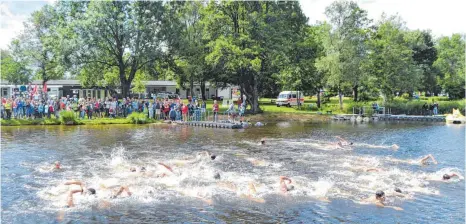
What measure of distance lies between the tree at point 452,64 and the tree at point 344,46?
32.8 meters

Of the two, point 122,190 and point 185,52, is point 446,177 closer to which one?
point 122,190

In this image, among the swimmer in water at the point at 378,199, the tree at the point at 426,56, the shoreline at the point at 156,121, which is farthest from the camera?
the tree at the point at 426,56

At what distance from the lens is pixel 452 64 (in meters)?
83.6

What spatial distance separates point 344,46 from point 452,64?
40955mm

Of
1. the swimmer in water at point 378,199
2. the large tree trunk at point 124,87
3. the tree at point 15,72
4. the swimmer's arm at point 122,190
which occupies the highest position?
the tree at point 15,72

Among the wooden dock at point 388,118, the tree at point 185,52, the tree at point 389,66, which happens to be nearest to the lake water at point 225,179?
the wooden dock at point 388,118

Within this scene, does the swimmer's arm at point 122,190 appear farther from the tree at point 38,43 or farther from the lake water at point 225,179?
the tree at point 38,43

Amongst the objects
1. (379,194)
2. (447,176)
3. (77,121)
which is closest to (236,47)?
(77,121)

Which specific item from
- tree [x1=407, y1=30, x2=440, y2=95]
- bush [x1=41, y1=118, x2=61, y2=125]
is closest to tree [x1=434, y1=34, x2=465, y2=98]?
tree [x1=407, y1=30, x2=440, y2=95]

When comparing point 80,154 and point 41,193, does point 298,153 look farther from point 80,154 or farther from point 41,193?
point 41,193

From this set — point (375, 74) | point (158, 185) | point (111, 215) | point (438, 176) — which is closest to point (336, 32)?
point (375, 74)

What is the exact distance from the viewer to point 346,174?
1930 centimetres

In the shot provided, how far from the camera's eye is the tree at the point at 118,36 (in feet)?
157

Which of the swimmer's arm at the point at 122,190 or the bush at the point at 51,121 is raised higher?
the bush at the point at 51,121
